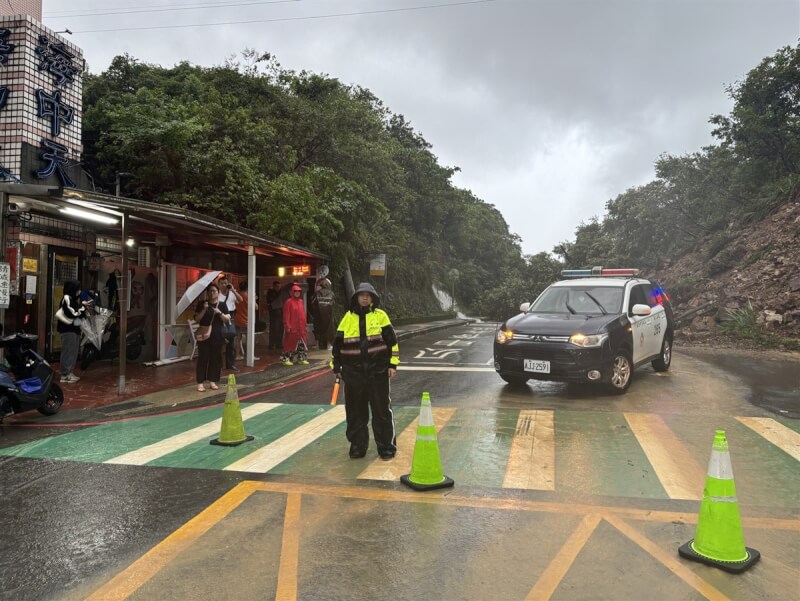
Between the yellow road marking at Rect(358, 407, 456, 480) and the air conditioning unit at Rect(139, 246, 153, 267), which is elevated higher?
the air conditioning unit at Rect(139, 246, 153, 267)

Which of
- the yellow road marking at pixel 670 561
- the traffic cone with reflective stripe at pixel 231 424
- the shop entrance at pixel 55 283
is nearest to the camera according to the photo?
the yellow road marking at pixel 670 561

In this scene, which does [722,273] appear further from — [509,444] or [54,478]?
[54,478]

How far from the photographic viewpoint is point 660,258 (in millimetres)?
29359

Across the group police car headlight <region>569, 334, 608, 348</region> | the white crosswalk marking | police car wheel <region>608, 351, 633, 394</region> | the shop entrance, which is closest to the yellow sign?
the shop entrance

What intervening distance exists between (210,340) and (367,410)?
4.45m

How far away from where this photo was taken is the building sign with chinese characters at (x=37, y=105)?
38.6 feet

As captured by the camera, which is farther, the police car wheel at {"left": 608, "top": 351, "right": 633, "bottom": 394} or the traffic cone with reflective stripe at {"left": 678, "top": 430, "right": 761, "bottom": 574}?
the police car wheel at {"left": 608, "top": 351, "right": 633, "bottom": 394}

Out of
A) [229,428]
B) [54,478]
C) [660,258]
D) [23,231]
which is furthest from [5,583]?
[660,258]

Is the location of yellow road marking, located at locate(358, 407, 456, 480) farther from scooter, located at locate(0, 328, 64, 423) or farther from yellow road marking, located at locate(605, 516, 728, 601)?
scooter, located at locate(0, 328, 64, 423)

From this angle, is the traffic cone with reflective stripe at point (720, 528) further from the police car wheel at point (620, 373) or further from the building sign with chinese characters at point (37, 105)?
the building sign with chinese characters at point (37, 105)

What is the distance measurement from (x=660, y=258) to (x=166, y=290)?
25189mm

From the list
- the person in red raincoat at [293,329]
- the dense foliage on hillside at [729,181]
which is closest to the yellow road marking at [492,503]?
the person in red raincoat at [293,329]

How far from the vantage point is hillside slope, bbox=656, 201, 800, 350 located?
17.1 m

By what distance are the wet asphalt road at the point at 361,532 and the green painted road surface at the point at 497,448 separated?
0.15 ft
